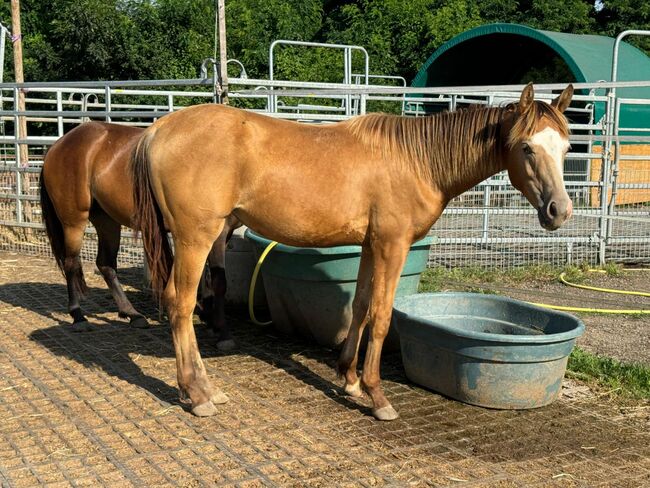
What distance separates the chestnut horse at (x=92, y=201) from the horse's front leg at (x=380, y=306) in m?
1.71

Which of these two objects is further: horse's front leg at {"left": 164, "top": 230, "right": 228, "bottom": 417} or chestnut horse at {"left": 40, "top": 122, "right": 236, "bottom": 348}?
chestnut horse at {"left": 40, "top": 122, "right": 236, "bottom": 348}

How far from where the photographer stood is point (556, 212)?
12.0 ft

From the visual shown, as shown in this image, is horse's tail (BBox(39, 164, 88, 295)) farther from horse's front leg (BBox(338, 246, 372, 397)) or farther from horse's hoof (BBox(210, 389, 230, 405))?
horse's front leg (BBox(338, 246, 372, 397))

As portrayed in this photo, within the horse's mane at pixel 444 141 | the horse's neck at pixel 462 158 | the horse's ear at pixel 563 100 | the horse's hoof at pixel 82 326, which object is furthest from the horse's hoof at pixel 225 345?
the horse's ear at pixel 563 100

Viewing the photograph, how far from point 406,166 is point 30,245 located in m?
7.06

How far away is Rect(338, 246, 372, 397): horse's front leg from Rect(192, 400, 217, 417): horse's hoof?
2.86ft

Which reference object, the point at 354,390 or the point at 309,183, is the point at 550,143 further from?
the point at 354,390

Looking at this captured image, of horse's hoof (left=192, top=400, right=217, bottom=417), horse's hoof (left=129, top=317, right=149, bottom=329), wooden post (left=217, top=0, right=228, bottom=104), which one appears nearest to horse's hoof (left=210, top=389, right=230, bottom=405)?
horse's hoof (left=192, top=400, right=217, bottom=417)

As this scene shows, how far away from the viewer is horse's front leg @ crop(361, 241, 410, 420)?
402cm

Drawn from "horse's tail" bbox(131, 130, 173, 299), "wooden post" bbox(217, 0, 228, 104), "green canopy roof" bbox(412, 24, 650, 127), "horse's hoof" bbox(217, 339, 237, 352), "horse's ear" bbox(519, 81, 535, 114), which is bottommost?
"horse's hoof" bbox(217, 339, 237, 352)

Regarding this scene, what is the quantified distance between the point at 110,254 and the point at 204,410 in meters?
2.66

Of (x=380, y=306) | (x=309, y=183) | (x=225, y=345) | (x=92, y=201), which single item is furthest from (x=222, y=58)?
(x=380, y=306)

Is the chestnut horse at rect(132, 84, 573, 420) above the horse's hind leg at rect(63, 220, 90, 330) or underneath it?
above

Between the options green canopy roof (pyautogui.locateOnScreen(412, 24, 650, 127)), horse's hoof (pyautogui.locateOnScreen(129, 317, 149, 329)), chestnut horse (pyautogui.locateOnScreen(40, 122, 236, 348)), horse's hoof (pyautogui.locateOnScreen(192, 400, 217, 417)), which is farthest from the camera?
green canopy roof (pyautogui.locateOnScreen(412, 24, 650, 127))
